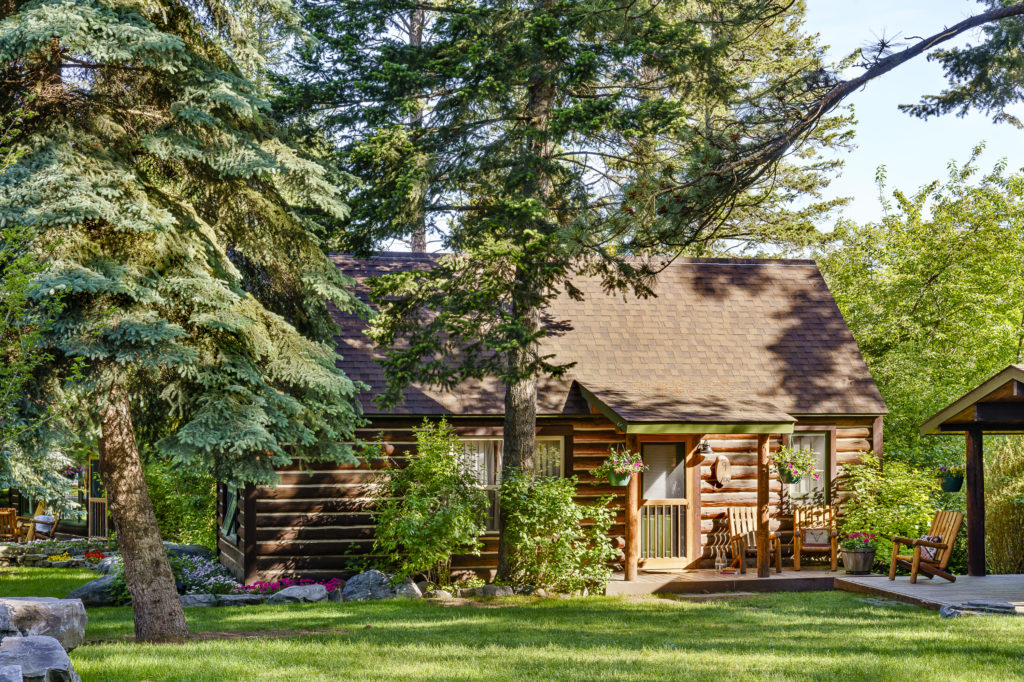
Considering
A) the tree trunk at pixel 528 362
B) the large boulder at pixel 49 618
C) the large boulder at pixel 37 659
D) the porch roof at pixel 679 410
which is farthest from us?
the porch roof at pixel 679 410

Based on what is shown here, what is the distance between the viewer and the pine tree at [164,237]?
906 cm

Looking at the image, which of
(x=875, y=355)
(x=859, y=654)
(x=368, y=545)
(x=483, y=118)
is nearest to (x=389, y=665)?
(x=859, y=654)

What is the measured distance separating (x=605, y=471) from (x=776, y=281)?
22.3 ft

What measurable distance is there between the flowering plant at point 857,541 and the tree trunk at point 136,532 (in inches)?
404

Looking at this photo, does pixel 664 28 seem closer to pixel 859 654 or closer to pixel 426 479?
pixel 426 479

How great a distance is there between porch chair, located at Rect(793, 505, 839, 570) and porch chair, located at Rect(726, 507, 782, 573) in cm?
38

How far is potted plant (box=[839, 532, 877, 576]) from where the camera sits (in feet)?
50.0

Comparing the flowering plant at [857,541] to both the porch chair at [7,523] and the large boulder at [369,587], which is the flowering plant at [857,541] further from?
the porch chair at [7,523]

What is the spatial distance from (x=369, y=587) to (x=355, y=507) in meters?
1.40

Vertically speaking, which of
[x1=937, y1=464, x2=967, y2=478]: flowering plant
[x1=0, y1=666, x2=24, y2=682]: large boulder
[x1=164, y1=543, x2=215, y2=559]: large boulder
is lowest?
[x1=164, y1=543, x2=215, y2=559]: large boulder

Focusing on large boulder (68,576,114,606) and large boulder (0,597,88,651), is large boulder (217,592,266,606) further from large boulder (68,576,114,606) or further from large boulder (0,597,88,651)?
large boulder (0,597,88,651)

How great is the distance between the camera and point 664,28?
1291 cm

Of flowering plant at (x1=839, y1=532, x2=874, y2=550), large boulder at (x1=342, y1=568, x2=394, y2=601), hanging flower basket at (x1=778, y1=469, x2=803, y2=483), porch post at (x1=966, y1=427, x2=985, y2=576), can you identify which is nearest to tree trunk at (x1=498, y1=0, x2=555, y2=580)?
large boulder at (x1=342, y1=568, x2=394, y2=601)

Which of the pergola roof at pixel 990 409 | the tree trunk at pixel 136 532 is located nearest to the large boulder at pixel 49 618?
the tree trunk at pixel 136 532
